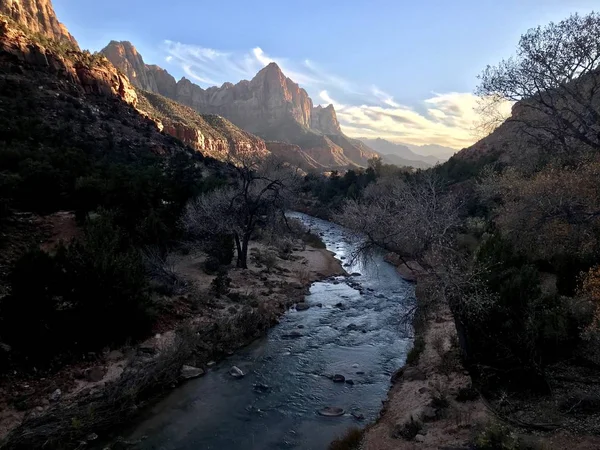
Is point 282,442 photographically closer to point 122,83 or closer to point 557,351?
point 557,351

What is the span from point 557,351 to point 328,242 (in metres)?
30.3

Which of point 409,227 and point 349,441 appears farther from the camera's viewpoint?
point 409,227

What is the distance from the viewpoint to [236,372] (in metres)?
13.5

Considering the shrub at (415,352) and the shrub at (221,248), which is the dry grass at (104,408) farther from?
the shrub at (221,248)

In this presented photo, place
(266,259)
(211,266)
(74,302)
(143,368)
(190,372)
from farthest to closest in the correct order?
(266,259) < (211,266) < (190,372) < (74,302) < (143,368)

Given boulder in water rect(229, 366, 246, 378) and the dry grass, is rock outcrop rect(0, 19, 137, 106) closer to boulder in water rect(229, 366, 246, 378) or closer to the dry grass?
the dry grass

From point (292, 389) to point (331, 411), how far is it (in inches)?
67.3

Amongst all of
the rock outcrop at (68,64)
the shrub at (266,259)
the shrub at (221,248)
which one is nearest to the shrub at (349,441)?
the shrub at (221,248)

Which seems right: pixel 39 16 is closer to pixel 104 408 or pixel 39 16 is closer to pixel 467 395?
pixel 104 408

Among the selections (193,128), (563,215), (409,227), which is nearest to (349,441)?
(409,227)

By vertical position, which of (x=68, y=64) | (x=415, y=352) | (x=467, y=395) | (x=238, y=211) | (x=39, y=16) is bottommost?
(x=415, y=352)

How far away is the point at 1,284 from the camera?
14023 mm

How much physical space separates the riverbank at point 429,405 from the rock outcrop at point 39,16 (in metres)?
98.2

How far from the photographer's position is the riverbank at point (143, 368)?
955 cm
